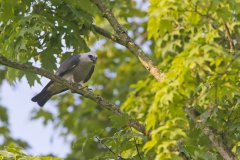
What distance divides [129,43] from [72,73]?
3.30 m

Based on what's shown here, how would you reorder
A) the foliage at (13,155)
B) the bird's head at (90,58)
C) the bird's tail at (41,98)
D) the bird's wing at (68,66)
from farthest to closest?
the bird's head at (90,58) < the bird's tail at (41,98) < the bird's wing at (68,66) < the foliage at (13,155)

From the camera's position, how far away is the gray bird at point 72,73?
9.10 metres

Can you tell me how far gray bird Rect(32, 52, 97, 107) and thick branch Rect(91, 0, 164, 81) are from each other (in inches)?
108

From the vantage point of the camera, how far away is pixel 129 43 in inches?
245

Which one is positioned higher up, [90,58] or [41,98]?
[90,58]

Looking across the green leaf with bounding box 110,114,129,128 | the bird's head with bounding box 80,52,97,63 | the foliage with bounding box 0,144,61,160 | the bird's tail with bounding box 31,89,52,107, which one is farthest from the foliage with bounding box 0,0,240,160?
the bird's tail with bounding box 31,89,52,107

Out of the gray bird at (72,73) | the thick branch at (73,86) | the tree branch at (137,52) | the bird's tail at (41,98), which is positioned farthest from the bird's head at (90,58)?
the thick branch at (73,86)

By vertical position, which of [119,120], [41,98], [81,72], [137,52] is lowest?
[119,120]

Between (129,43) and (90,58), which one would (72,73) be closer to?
(90,58)

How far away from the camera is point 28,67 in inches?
211

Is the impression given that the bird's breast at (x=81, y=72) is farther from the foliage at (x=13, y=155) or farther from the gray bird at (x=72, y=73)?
the foliage at (x=13, y=155)

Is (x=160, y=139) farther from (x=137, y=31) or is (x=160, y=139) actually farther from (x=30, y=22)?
(x=137, y=31)

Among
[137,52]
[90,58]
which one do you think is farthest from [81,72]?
[137,52]

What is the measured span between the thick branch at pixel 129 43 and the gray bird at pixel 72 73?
2745 millimetres
